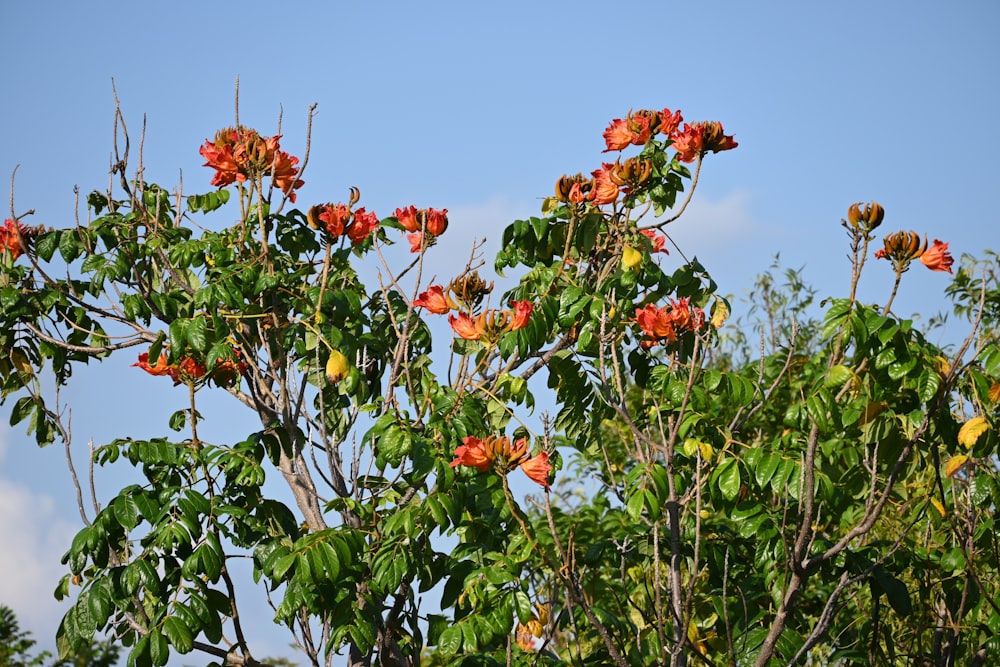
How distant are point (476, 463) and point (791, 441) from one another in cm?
143

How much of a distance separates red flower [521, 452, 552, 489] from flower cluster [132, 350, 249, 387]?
1.23 metres

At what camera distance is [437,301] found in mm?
3602

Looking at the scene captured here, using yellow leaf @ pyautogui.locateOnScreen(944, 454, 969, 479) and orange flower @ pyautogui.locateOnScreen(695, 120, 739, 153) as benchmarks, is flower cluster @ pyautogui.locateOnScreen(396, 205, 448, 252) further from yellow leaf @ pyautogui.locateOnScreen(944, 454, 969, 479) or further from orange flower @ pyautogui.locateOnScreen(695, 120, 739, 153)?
yellow leaf @ pyautogui.locateOnScreen(944, 454, 969, 479)

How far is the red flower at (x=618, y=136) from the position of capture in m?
3.98

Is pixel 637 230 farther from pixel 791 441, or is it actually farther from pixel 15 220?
pixel 15 220

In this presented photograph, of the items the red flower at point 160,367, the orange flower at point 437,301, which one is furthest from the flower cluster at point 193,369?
the orange flower at point 437,301

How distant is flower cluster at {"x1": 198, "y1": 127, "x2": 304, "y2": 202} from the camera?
3.99 metres

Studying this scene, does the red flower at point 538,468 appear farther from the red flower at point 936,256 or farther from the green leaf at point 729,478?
the red flower at point 936,256

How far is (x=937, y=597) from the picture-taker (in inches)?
162

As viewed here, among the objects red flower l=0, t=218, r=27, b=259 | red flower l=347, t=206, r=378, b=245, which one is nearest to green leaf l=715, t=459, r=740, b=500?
red flower l=347, t=206, r=378, b=245

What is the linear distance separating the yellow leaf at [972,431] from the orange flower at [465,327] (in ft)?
4.99

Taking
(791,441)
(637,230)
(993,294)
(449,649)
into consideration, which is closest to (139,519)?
(449,649)

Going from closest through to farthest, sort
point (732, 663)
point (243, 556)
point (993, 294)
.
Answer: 1. point (732, 663)
2. point (243, 556)
3. point (993, 294)

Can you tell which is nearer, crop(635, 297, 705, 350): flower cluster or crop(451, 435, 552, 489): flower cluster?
crop(451, 435, 552, 489): flower cluster
